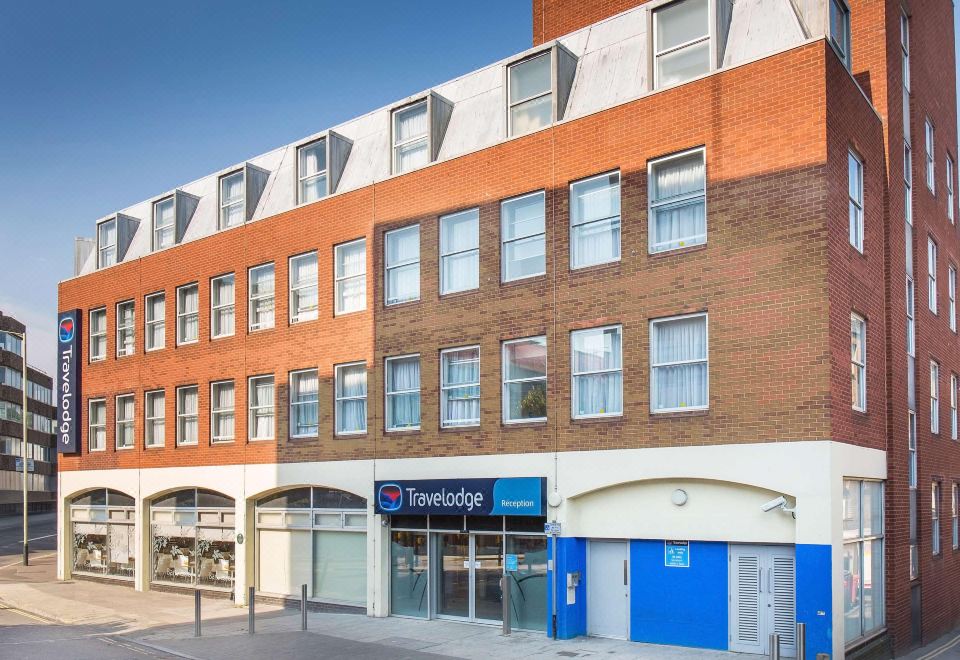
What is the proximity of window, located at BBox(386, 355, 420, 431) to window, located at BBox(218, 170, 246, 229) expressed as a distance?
27.0 ft

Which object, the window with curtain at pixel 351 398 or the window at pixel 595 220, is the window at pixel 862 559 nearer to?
the window at pixel 595 220

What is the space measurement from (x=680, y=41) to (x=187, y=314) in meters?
17.2

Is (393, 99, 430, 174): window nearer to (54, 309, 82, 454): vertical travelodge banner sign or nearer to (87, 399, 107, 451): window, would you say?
(87, 399, 107, 451): window

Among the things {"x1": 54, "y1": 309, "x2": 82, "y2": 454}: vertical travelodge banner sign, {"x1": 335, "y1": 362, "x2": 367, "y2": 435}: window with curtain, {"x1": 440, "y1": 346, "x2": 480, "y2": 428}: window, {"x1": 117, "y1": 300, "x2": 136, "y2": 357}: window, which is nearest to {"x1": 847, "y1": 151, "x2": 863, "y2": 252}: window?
{"x1": 440, "y1": 346, "x2": 480, "y2": 428}: window

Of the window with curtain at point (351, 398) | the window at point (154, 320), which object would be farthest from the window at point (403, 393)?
the window at point (154, 320)

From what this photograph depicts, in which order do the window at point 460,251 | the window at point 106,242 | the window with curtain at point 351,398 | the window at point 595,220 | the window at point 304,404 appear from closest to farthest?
the window at point 595,220 < the window at point 460,251 < the window with curtain at point 351,398 < the window at point 304,404 < the window at point 106,242

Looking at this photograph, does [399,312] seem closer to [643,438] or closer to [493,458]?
[493,458]

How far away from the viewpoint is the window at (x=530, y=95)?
21.0 metres

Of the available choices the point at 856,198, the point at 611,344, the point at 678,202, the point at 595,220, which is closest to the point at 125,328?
the point at 595,220

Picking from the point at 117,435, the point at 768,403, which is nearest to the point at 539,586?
the point at 768,403

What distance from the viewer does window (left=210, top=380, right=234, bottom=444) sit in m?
27.5

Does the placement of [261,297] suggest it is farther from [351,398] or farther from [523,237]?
[523,237]

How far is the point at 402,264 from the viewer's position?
23031 mm

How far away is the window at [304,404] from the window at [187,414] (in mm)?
4690
